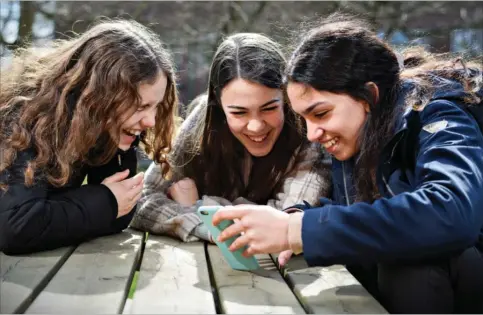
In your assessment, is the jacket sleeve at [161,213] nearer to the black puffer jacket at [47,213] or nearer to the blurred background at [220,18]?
the black puffer jacket at [47,213]

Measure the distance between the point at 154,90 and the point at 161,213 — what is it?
49 cm

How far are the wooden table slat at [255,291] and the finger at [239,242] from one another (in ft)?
0.35

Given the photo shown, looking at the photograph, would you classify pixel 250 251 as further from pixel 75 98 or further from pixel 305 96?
pixel 75 98

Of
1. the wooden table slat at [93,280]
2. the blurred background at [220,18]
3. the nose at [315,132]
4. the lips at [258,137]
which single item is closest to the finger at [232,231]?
the wooden table slat at [93,280]

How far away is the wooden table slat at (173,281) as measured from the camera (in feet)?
5.29

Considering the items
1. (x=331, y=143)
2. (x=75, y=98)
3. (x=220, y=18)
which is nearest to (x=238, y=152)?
(x=75, y=98)

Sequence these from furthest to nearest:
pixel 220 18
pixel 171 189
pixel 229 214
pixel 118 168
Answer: pixel 220 18
pixel 171 189
pixel 118 168
pixel 229 214

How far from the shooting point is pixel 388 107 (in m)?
2.06

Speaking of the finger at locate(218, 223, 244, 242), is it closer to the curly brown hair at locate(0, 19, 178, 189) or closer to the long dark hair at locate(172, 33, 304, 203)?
the curly brown hair at locate(0, 19, 178, 189)

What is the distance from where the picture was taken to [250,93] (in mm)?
2648

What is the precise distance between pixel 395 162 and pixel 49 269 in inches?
42.4

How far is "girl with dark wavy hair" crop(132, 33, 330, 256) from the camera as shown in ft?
8.70

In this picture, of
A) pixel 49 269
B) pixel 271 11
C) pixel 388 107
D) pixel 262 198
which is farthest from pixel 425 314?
pixel 271 11

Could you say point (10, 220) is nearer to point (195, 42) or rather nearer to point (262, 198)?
point (262, 198)
